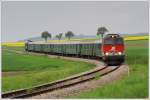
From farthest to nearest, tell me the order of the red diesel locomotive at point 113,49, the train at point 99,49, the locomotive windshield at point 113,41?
the locomotive windshield at point 113,41 < the train at point 99,49 < the red diesel locomotive at point 113,49

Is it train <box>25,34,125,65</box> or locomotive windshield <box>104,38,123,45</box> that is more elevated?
locomotive windshield <box>104,38,123,45</box>

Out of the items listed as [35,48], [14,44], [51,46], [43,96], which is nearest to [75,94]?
[43,96]

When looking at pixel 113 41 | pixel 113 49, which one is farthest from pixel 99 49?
pixel 113 49

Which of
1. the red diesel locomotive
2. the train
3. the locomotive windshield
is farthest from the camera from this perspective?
the locomotive windshield

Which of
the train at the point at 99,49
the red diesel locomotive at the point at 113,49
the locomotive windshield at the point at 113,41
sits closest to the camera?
the red diesel locomotive at the point at 113,49

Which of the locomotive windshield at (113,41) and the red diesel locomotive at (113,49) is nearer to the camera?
the red diesel locomotive at (113,49)

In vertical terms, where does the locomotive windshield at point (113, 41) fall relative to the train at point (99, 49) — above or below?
above

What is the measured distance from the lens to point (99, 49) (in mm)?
35969

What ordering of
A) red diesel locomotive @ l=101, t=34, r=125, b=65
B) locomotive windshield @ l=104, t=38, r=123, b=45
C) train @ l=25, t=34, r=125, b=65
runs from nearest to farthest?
red diesel locomotive @ l=101, t=34, r=125, b=65
train @ l=25, t=34, r=125, b=65
locomotive windshield @ l=104, t=38, r=123, b=45

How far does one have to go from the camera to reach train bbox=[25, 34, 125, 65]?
108 feet

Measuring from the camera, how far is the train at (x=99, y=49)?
33.0m

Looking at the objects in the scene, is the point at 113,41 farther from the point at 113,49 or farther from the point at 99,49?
the point at 99,49

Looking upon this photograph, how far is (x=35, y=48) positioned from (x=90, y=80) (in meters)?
52.4

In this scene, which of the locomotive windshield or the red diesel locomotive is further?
the locomotive windshield
